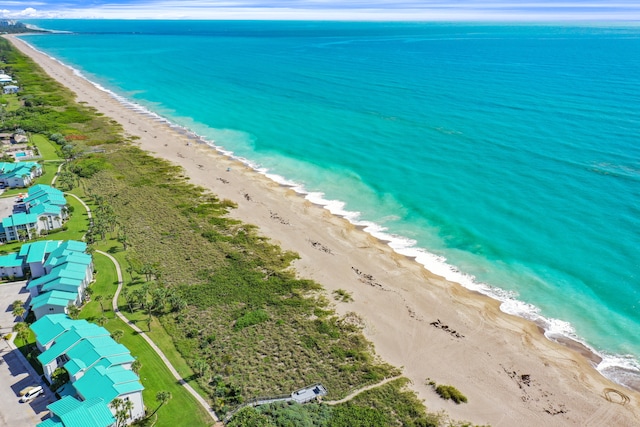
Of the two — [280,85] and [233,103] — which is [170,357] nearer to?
[233,103]

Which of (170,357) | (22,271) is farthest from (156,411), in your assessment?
(22,271)

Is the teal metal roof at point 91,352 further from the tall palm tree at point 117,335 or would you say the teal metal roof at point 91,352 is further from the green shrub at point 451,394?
the green shrub at point 451,394

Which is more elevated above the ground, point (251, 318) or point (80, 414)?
point (80, 414)

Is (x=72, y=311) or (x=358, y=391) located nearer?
(x=358, y=391)

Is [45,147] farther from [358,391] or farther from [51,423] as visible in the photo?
[358,391]

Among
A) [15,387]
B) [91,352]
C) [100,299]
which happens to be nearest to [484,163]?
[100,299]

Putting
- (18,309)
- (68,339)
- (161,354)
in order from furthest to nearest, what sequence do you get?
(18,309) < (161,354) < (68,339)

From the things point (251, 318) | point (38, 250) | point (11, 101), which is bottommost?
point (251, 318)
